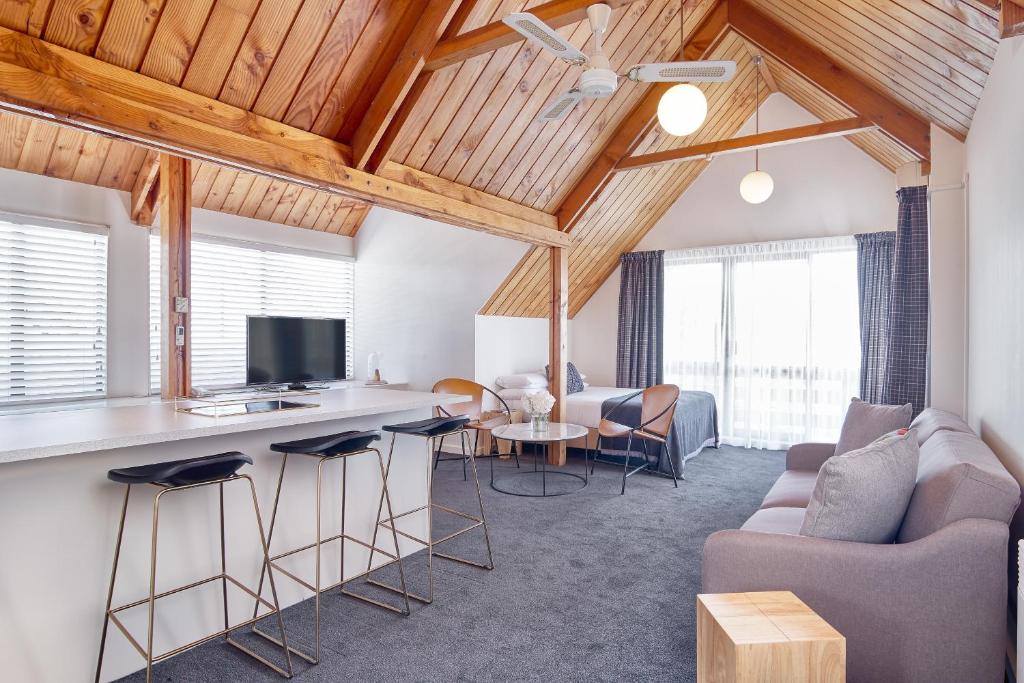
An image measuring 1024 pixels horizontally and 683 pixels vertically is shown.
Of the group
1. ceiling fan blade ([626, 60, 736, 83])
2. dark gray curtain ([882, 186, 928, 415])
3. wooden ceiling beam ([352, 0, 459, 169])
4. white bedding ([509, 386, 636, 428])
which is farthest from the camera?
white bedding ([509, 386, 636, 428])

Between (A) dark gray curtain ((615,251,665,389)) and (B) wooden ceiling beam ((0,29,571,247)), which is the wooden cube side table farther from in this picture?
(A) dark gray curtain ((615,251,665,389))

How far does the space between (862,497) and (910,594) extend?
0.30 m

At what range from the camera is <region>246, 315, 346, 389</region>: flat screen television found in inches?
142

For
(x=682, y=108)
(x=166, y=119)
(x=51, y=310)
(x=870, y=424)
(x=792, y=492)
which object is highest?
(x=682, y=108)

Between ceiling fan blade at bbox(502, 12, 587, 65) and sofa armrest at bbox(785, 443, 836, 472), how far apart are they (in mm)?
2715

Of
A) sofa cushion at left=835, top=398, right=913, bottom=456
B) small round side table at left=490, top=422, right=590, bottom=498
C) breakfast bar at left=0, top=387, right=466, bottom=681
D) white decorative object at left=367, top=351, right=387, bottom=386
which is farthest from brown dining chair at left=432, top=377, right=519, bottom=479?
sofa cushion at left=835, top=398, right=913, bottom=456

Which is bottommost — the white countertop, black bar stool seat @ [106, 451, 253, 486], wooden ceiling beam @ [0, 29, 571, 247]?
black bar stool seat @ [106, 451, 253, 486]

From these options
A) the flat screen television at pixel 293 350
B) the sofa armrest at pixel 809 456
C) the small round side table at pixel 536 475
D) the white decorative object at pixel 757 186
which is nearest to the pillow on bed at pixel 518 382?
the small round side table at pixel 536 475

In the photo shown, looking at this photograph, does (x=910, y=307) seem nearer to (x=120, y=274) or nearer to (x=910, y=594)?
(x=910, y=594)

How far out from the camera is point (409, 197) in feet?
13.0

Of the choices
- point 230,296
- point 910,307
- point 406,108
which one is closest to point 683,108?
point 406,108

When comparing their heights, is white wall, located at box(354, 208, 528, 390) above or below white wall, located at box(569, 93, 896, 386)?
below

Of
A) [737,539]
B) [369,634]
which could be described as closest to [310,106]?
[369,634]

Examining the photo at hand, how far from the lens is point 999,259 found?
101 inches
